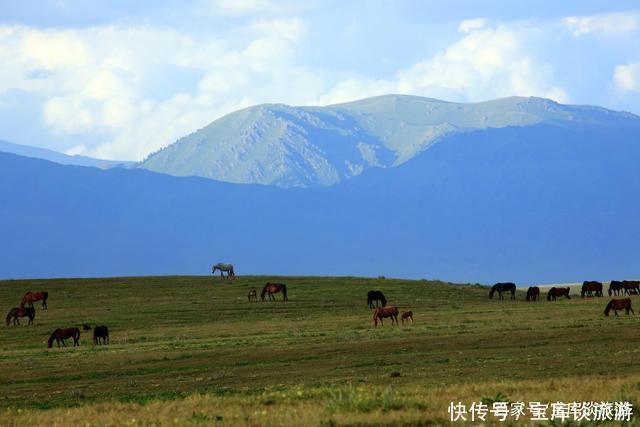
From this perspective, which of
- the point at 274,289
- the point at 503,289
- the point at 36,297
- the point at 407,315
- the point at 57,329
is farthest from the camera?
the point at 503,289

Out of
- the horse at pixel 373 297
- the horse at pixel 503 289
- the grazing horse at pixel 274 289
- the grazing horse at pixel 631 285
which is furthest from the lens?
the grazing horse at pixel 631 285

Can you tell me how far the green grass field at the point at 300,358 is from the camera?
24.1 meters

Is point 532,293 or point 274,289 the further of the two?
point 532,293

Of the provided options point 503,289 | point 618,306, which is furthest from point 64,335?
point 503,289

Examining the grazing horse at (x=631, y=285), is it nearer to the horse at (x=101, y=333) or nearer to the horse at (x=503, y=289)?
the horse at (x=503, y=289)

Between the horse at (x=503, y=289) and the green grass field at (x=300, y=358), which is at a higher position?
the horse at (x=503, y=289)

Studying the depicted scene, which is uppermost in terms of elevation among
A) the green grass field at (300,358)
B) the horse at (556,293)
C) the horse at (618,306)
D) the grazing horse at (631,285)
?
the grazing horse at (631,285)

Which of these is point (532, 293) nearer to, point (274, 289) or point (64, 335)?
point (274, 289)

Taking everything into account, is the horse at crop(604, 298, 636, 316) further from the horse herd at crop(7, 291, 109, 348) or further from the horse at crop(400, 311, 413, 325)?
the horse herd at crop(7, 291, 109, 348)

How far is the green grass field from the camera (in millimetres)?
24125

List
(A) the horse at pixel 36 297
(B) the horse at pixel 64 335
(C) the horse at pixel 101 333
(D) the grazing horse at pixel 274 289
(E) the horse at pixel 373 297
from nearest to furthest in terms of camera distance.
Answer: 1. (B) the horse at pixel 64 335
2. (C) the horse at pixel 101 333
3. (E) the horse at pixel 373 297
4. (A) the horse at pixel 36 297
5. (D) the grazing horse at pixel 274 289

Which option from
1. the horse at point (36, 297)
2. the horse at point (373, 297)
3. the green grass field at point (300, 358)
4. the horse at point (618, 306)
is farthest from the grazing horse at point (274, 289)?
the horse at point (618, 306)

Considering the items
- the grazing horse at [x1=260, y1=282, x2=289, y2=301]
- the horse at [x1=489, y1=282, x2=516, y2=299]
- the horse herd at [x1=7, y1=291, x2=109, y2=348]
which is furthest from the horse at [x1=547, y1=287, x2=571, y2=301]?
the horse herd at [x1=7, y1=291, x2=109, y2=348]

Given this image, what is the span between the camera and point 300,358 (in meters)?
39.5
